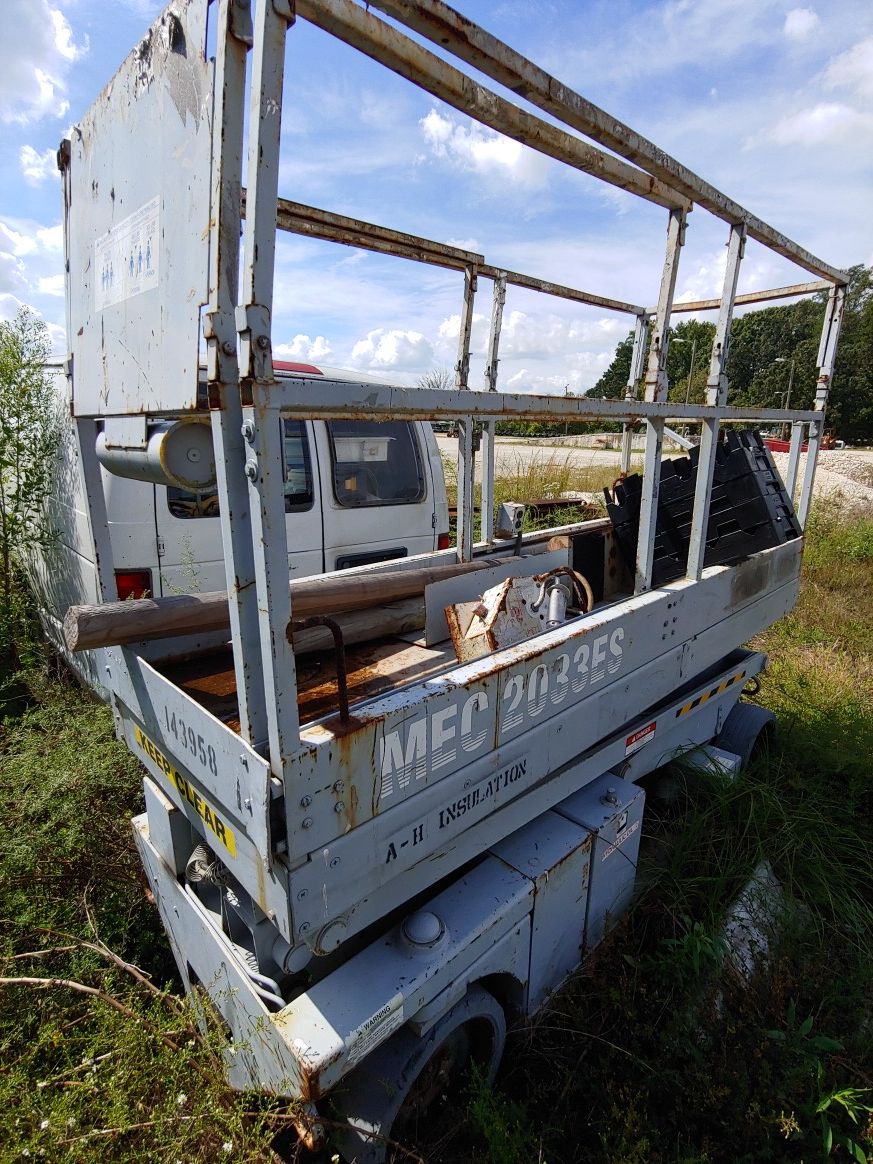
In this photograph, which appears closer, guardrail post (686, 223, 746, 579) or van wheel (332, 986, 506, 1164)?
van wheel (332, 986, 506, 1164)

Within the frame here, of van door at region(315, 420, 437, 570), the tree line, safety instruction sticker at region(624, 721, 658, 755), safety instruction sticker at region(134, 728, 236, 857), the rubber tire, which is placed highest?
the tree line

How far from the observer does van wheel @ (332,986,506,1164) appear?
1667 mm

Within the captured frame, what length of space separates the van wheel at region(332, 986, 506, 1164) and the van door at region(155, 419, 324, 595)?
7.79 feet

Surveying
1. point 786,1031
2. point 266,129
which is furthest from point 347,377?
point 786,1031

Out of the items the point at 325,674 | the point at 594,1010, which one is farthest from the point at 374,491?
the point at 594,1010

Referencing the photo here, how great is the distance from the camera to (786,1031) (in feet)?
7.32

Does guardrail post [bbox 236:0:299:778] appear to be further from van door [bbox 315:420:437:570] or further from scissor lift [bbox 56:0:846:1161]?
van door [bbox 315:420:437:570]

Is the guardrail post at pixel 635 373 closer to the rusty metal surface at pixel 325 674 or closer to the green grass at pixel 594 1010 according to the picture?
the green grass at pixel 594 1010

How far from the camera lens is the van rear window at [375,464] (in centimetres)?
441

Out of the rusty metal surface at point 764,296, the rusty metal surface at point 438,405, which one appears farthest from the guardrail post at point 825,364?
the rusty metal surface at point 438,405

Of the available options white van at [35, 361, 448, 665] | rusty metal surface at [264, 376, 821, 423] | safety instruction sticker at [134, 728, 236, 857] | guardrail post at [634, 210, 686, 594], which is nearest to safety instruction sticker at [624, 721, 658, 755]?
guardrail post at [634, 210, 686, 594]

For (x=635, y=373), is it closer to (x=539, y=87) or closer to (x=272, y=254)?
(x=539, y=87)

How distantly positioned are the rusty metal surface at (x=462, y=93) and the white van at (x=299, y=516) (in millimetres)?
2043

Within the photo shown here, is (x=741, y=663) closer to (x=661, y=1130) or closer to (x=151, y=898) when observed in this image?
(x=661, y=1130)
